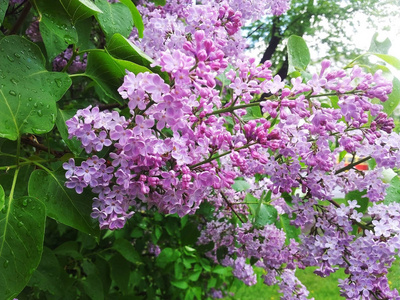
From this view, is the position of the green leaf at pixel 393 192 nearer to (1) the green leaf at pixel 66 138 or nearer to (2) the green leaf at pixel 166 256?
(1) the green leaf at pixel 66 138

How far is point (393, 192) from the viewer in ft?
3.85

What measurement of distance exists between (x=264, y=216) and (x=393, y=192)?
38 centimetres

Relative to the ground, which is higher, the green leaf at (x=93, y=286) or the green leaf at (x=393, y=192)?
the green leaf at (x=393, y=192)

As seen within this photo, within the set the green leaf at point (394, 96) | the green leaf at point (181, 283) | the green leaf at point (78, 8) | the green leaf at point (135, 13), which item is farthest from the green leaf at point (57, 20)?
the green leaf at point (181, 283)

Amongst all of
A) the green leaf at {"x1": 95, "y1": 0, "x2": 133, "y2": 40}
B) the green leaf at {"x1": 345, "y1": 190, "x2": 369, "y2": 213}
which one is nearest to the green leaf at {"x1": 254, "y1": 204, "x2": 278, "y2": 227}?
the green leaf at {"x1": 345, "y1": 190, "x2": 369, "y2": 213}

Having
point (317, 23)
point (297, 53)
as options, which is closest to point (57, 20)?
point (297, 53)

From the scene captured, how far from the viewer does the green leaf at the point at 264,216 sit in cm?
124

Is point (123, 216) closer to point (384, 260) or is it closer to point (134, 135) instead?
point (134, 135)

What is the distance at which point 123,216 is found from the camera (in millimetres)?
819

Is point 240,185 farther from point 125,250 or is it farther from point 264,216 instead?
point 125,250

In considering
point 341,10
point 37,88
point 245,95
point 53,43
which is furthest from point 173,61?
point 341,10

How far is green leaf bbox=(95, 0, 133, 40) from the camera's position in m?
0.95

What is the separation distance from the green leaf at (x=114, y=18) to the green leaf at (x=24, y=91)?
174 millimetres

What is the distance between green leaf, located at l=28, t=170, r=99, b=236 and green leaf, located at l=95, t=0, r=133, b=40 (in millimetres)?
361
